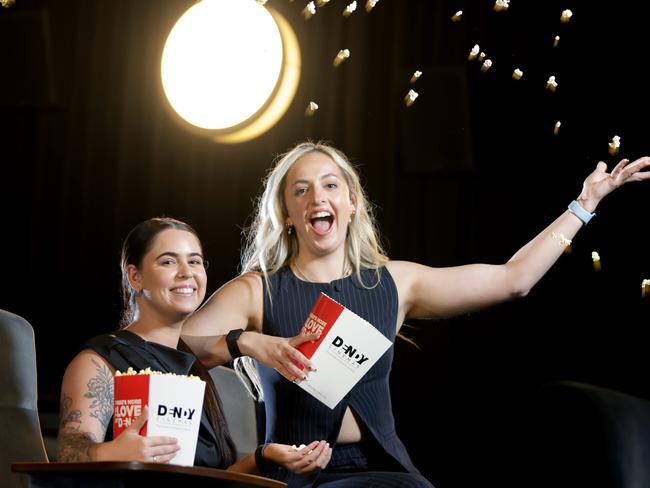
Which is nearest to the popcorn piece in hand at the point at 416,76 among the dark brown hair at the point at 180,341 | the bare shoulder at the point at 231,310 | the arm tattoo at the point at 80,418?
the bare shoulder at the point at 231,310

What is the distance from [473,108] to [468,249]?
0.59m

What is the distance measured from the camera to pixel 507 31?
12.1 feet

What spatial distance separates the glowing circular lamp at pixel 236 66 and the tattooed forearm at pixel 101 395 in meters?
1.92

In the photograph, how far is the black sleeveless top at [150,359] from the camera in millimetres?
2178

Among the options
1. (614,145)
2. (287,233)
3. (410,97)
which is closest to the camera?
(287,233)

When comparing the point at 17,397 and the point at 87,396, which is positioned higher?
the point at 87,396

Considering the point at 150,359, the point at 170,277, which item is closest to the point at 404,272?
the point at 170,277

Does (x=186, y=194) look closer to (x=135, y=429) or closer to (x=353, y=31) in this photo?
(x=353, y=31)

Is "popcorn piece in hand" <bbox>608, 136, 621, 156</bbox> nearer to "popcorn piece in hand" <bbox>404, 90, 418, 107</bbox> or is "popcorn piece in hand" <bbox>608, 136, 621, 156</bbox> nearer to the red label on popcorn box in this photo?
"popcorn piece in hand" <bbox>404, 90, 418, 107</bbox>

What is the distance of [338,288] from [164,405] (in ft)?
3.26

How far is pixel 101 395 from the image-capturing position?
2074mm

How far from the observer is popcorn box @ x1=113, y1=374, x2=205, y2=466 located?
1790 millimetres

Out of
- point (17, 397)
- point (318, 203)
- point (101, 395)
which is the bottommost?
point (17, 397)

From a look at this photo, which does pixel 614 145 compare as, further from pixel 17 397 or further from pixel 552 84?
pixel 17 397
